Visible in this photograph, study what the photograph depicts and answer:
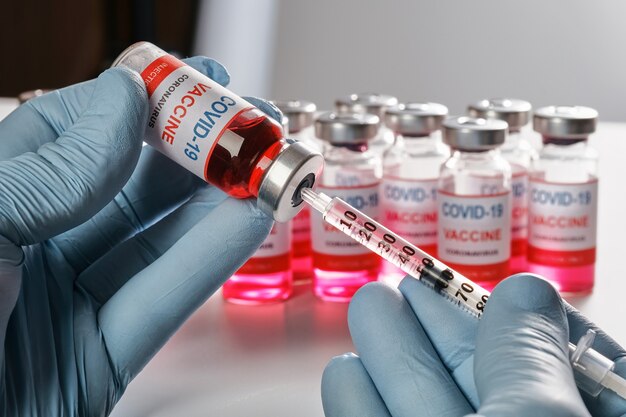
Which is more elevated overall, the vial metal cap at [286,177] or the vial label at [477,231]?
the vial metal cap at [286,177]

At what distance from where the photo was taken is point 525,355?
891 millimetres

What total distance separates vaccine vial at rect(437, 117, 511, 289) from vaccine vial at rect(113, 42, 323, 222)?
45 centimetres

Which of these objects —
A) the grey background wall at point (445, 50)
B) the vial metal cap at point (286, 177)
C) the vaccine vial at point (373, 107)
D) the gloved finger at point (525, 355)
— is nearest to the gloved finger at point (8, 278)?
the vial metal cap at point (286, 177)

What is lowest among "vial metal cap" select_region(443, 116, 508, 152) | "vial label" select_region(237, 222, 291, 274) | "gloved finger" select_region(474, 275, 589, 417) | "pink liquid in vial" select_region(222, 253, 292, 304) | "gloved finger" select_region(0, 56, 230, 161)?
"pink liquid in vial" select_region(222, 253, 292, 304)

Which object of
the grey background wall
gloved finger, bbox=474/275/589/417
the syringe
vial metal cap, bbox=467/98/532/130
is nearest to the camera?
gloved finger, bbox=474/275/589/417

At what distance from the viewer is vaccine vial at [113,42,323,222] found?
1070 millimetres

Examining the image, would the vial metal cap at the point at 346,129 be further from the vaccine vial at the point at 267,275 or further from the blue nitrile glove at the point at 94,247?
the blue nitrile glove at the point at 94,247

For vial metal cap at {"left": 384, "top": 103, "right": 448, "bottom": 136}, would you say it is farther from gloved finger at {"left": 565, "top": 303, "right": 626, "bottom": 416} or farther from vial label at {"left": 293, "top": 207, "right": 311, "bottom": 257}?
gloved finger at {"left": 565, "top": 303, "right": 626, "bottom": 416}

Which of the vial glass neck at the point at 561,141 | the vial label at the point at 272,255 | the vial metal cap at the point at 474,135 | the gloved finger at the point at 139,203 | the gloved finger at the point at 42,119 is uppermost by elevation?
the gloved finger at the point at 42,119

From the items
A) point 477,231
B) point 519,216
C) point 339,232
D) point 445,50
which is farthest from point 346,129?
point 445,50

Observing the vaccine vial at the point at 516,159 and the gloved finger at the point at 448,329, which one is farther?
the vaccine vial at the point at 516,159

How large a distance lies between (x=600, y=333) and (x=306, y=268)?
0.73 meters

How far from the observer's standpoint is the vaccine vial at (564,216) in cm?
154

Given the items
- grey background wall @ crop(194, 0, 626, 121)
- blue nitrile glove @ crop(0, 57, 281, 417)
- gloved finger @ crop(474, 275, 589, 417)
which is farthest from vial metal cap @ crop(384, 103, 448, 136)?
grey background wall @ crop(194, 0, 626, 121)
